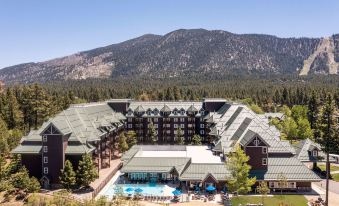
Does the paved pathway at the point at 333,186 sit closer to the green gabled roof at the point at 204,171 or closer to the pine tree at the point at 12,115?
the green gabled roof at the point at 204,171

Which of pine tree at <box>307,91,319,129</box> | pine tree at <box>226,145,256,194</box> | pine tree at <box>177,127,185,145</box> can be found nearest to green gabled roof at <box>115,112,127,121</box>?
pine tree at <box>177,127,185,145</box>

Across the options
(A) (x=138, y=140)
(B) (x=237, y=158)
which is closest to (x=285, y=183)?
(B) (x=237, y=158)

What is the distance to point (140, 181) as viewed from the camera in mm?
70188

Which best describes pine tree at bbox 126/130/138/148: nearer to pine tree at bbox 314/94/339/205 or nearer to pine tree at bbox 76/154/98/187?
pine tree at bbox 76/154/98/187

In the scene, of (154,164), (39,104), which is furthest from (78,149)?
(39,104)

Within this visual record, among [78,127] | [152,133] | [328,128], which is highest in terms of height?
[78,127]

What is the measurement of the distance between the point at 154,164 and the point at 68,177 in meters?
17.0

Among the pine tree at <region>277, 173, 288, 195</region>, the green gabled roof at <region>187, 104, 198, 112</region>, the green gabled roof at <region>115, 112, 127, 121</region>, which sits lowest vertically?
the pine tree at <region>277, 173, 288, 195</region>

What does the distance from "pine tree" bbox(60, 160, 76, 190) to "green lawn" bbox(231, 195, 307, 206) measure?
27907 millimetres

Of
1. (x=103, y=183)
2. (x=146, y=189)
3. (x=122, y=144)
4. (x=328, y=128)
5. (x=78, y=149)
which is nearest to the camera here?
(x=146, y=189)

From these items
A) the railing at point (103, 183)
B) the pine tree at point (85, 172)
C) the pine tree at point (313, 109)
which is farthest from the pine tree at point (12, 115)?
the pine tree at point (313, 109)

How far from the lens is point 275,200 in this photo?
195 ft

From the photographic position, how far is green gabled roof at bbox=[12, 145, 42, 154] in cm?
6681

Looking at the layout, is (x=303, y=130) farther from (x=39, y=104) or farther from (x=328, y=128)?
(x=39, y=104)
